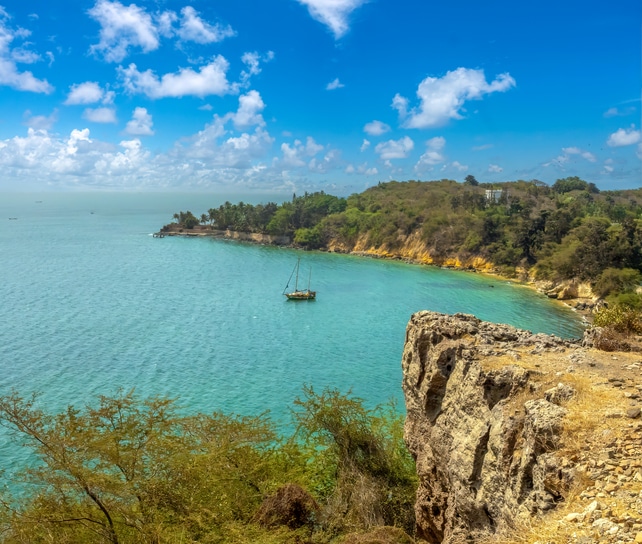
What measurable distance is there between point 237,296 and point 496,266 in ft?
148

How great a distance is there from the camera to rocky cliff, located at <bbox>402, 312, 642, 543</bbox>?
853cm

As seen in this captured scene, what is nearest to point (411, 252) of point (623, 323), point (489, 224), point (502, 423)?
point (489, 224)

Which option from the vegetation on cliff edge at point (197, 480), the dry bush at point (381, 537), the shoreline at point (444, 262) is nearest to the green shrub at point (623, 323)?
the vegetation on cliff edge at point (197, 480)

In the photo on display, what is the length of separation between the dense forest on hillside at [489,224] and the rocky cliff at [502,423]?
172 ft

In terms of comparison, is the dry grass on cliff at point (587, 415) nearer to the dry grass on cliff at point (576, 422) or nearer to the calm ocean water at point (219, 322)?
the dry grass on cliff at point (576, 422)

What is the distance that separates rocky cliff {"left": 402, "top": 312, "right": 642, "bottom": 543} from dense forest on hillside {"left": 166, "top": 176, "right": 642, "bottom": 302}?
5236 cm

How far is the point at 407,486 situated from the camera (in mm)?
17594

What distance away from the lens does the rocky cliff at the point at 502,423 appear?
28.0 ft

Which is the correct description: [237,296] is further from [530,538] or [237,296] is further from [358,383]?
[530,538]

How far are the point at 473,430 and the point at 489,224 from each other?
80.8m

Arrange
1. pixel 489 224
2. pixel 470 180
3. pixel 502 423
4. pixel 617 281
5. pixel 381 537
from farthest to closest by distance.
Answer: pixel 470 180, pixel 489 224, pixel 617 281, pixel 381 537, pixel 502 423

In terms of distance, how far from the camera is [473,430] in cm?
1163

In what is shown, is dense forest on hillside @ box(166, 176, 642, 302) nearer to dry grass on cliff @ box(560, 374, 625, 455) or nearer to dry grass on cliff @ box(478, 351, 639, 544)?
dry grass on cliff @ box(478, 351, 639, 544)

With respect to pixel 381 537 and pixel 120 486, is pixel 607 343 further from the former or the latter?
pixel 120 486
